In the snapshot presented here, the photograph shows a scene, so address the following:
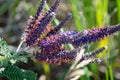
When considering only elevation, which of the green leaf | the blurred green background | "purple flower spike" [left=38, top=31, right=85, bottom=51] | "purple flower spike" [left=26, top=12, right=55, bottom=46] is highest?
the blurred green background

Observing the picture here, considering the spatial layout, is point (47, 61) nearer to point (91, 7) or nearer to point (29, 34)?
point (29, 34)

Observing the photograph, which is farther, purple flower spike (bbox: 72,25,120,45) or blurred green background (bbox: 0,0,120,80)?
blurred green background (bbox: 0,0,120,80)

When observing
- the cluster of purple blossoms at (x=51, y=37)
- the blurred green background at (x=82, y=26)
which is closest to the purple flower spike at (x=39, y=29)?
the cluster of purple blossoms at (x=51, y=37)

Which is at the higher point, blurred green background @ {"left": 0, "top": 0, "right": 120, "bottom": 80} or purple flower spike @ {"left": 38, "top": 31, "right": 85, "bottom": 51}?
blurred green background @ {"left": 0, "top": 0, "right": 120, "bottom": 80}

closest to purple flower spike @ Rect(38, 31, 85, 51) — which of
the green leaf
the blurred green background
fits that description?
the green leaf

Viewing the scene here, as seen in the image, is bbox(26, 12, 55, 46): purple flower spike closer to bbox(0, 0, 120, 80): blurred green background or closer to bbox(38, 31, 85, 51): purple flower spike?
bbox(38, 31, 85, 51): purple flower spike

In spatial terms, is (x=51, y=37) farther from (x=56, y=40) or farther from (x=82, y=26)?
(x=82, y=26)
